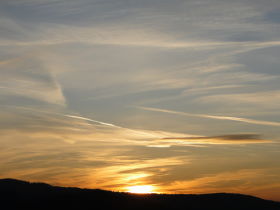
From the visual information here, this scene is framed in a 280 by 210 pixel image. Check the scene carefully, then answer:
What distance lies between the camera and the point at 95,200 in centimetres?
8731

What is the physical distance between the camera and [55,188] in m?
94.5

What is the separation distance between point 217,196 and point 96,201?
31125 mm

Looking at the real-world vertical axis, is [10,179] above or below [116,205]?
above

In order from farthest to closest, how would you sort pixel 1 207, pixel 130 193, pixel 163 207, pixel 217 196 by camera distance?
pixel 217 196, pixel 130 193, pixel 163 207, pixel 1 207

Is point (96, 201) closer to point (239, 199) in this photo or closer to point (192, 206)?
point (192, 206)

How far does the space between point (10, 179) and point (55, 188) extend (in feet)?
36.6

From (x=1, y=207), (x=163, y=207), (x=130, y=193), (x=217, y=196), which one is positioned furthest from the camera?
(x=217, y=196)

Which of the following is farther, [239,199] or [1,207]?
[239,199]

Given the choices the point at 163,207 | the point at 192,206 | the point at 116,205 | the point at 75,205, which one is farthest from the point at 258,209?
the point at 75,205

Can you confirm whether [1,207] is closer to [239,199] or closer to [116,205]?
[116,205]

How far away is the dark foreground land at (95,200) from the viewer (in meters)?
84.9

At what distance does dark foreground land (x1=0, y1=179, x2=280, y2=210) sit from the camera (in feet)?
279

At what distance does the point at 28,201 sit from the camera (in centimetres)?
8694

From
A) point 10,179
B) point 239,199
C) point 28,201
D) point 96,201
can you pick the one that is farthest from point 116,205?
point 239,199
